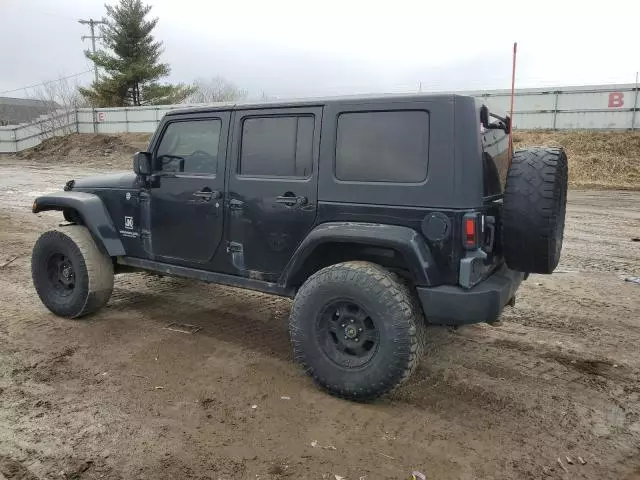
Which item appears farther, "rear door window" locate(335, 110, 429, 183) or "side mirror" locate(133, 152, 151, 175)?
"side mirror" locate(133, 152, 151, 175)

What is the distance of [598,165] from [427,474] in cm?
1799

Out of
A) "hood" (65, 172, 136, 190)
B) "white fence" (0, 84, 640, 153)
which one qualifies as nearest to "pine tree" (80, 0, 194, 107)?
"white fence" (0, 84, 640, 153)

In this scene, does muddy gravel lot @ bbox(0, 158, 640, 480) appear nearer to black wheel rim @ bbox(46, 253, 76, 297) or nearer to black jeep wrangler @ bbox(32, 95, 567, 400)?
black wheel rim @ bbox(46, 253, 76, 297)

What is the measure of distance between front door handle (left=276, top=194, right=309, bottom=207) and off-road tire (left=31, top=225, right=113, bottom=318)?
6.96ft

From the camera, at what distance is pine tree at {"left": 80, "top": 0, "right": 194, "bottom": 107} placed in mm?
35594

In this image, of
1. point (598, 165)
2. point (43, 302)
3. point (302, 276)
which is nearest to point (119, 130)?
point (598, 165)

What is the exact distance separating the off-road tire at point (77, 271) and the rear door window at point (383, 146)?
8.61 ft

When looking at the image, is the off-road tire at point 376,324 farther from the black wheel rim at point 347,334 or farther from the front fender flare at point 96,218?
the front fender flare at point 96,218

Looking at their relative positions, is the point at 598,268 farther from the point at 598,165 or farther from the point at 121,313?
the point at 598,165

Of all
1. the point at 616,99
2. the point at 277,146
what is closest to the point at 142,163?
the point at 277,146

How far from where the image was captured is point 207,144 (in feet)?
14.2

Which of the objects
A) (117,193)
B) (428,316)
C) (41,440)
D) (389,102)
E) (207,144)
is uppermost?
(389,102)

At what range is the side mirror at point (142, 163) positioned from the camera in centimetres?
449

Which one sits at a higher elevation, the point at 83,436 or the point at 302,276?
the point at 302,276
